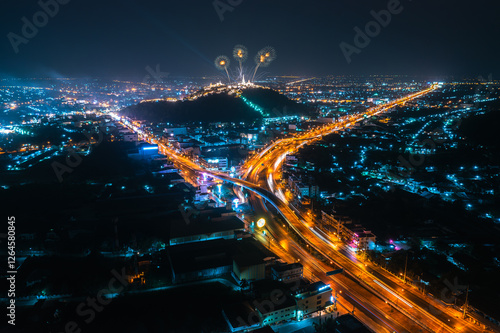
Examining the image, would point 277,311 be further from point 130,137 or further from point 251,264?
point 130,137

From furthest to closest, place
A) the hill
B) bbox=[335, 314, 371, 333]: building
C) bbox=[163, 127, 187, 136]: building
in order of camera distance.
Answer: the hill < bbox=[163, 127, 187, 136]: building < bbox=[335, 314, 371, 333]: building

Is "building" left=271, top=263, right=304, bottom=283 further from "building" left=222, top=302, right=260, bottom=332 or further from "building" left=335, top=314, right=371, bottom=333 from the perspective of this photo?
"building" left=335, top=314, right=371, bottom=333

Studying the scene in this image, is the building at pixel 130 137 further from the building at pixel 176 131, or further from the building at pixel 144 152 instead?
the building at pixel 144 152

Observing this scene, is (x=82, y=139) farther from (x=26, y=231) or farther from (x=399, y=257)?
(x=399, y=257)

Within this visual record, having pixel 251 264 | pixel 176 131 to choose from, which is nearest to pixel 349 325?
pixel 251 264

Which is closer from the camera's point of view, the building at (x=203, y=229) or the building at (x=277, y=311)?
the building at (x=277, y=311)

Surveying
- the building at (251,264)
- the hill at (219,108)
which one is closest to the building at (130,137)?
the hill at (219,108)

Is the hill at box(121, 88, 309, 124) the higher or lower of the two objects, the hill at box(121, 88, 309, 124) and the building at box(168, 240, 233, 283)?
the higher

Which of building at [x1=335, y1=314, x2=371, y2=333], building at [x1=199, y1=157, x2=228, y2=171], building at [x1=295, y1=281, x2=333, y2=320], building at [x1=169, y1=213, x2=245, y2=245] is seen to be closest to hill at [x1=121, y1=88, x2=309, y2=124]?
building at [x1=199, y1=157, x2=228, y2=171]

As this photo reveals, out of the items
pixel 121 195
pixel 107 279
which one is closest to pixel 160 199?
pixel 121 195
